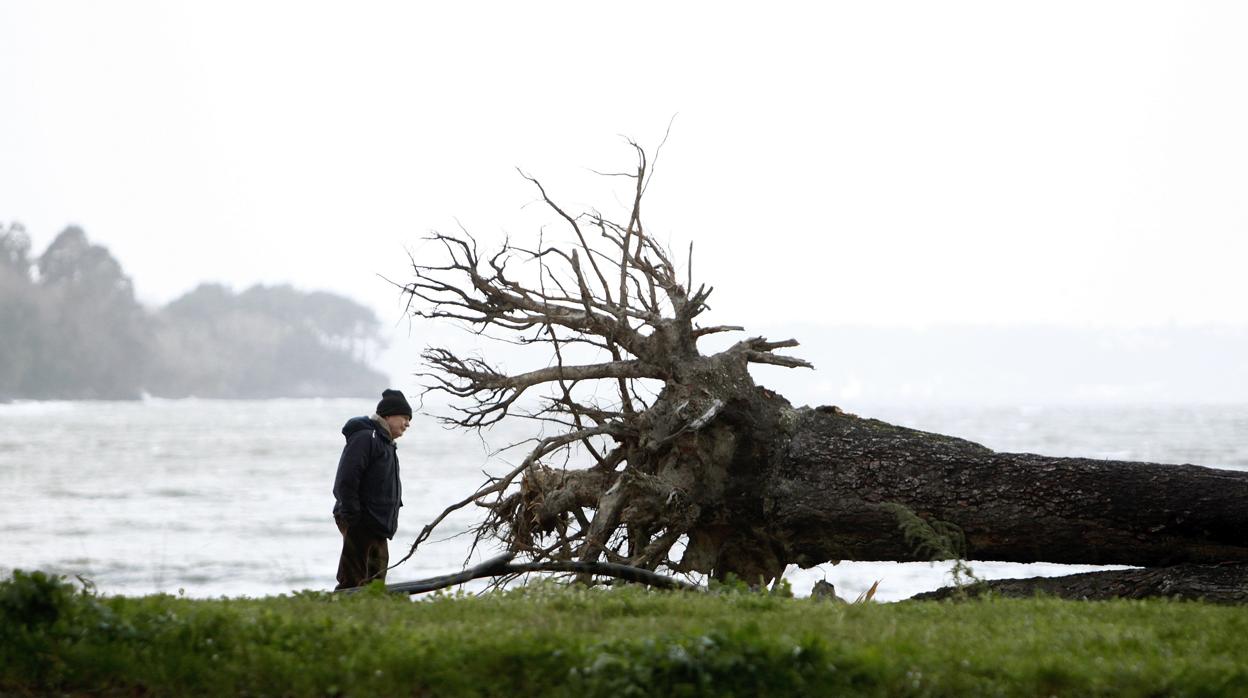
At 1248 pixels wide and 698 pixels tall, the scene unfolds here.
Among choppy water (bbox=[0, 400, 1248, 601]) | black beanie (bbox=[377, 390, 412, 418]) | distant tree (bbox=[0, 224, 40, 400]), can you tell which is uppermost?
distant tree (bbox=[0, 224, 40, 400])

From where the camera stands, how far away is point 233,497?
43.6 meters

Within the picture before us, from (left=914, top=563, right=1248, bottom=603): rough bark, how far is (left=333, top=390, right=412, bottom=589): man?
4.40m

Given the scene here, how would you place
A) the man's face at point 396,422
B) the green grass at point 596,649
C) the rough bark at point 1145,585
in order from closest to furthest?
the green grass at point 596,649 → the rough bark at point 1145,585 → the man's face at point 396,422

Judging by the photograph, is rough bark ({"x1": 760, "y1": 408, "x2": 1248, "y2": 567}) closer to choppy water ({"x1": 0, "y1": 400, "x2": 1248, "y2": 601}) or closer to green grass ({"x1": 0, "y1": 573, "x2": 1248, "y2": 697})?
green grass ({"x1": 0, "y1": 573, "x2": 1248, "y2": 697})

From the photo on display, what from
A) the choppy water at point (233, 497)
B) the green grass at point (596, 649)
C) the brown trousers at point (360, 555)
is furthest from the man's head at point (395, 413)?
the green grass at point (596, 649)

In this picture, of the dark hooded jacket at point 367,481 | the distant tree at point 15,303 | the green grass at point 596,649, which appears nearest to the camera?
the green grass at point 596,649

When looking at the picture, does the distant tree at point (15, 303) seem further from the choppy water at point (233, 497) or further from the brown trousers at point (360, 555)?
the brown trousers at point (360, 555)

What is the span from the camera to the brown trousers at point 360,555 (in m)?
9.51

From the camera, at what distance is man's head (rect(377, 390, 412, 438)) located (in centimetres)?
980

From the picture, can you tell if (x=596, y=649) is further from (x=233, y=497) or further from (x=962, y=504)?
(x=233, y=497)

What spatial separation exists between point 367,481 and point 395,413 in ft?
2.05

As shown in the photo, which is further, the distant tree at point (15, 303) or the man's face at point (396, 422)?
the distant tree at point (15, 303)

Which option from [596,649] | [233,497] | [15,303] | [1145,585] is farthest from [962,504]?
[15,303]

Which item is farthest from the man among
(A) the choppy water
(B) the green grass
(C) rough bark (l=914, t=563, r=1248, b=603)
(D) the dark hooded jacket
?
(C) rough bark (l=914, t=563, r=1248, b=603)
